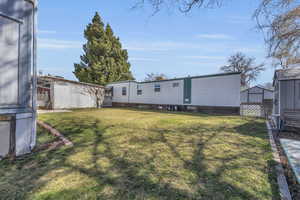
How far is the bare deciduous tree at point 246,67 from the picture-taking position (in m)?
26.2

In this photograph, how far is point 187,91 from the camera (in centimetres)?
1199

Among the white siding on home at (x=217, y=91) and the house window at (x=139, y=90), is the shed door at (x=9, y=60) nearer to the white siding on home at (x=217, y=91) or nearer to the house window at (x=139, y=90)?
the white siding on home at (x=217, y=91)

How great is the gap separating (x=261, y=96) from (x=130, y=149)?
22.5 metres

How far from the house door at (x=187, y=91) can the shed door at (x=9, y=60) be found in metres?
10.5

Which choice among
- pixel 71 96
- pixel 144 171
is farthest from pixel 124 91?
pixel 144 171

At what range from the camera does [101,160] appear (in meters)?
2.87

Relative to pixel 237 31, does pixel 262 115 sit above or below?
below

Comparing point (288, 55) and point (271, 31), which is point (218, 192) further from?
point (288, 55)

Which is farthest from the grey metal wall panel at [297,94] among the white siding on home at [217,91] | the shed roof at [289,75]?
the white siding on home at [217,91]

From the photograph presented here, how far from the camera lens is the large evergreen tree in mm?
18422

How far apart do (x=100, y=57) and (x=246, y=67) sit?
23.8 metres

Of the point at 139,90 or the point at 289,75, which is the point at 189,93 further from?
the point at 289,75

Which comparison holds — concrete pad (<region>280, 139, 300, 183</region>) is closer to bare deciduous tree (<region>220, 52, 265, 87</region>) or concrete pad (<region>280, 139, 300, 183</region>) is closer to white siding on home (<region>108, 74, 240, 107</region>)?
white siding on home (<region>108, 74, 240, 107</region>)

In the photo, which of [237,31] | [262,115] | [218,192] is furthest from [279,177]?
[262,115]
